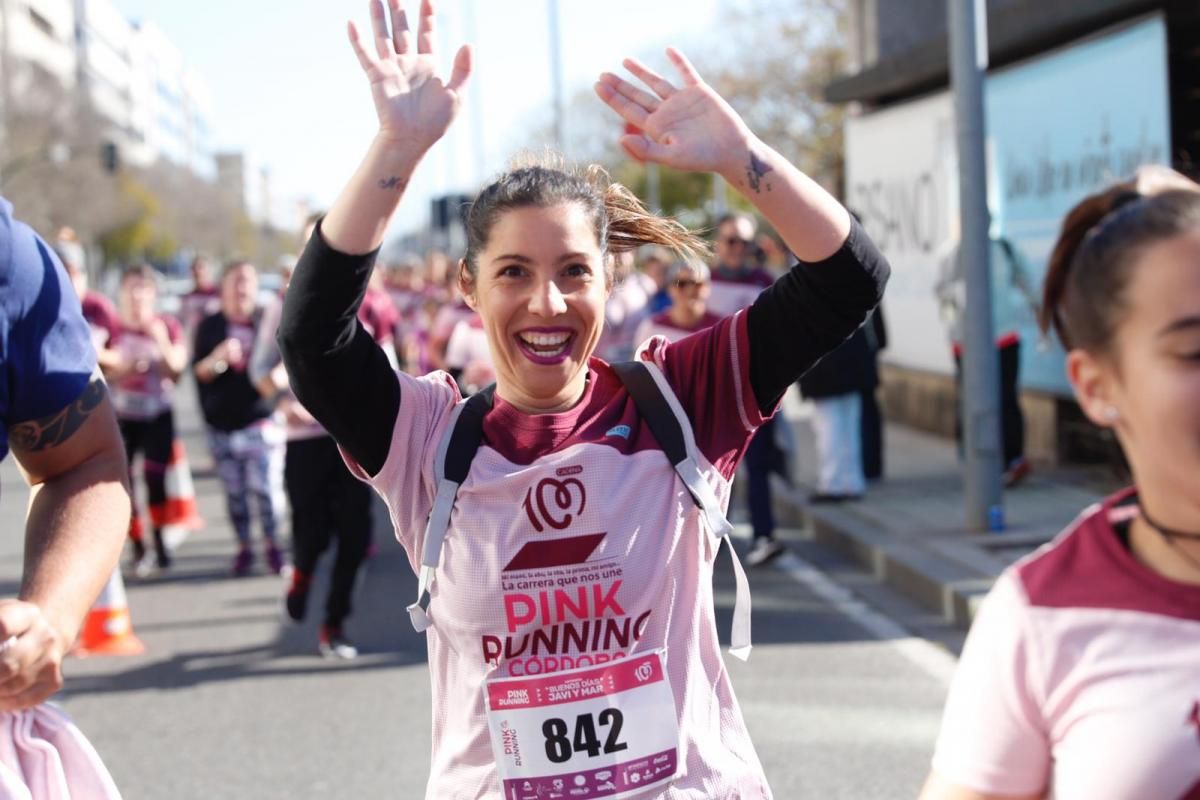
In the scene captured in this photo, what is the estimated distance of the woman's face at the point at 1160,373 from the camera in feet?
6.19

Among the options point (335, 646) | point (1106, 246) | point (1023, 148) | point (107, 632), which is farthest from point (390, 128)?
point (1023, 148)

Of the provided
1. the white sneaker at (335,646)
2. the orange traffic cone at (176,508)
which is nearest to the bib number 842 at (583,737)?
the white sneaker at (335,646)

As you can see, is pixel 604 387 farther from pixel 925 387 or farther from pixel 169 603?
pixel 925 387

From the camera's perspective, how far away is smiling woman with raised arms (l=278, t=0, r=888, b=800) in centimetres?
280

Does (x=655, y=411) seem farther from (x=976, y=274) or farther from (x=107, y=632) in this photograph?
(x=976, y=274)

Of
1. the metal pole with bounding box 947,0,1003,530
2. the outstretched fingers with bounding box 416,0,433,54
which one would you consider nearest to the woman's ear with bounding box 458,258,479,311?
the outstretched fingers with bounding box 416,0,433,54

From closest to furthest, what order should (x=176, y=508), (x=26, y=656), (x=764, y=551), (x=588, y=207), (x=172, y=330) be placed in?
(x=26, y=656) < (x=588, y=207) < (x=764, y=551) < (x=176, y=508) < (x=172, y=330)

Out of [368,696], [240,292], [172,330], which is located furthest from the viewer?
[172,330]

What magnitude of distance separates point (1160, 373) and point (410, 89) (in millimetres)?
1251

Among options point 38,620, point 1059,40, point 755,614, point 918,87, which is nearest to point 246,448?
point 755,614

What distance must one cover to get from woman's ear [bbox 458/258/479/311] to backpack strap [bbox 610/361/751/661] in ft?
0.95

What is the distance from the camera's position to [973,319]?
1011 centimetres

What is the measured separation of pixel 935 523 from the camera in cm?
1056

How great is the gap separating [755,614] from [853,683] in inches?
62.0
